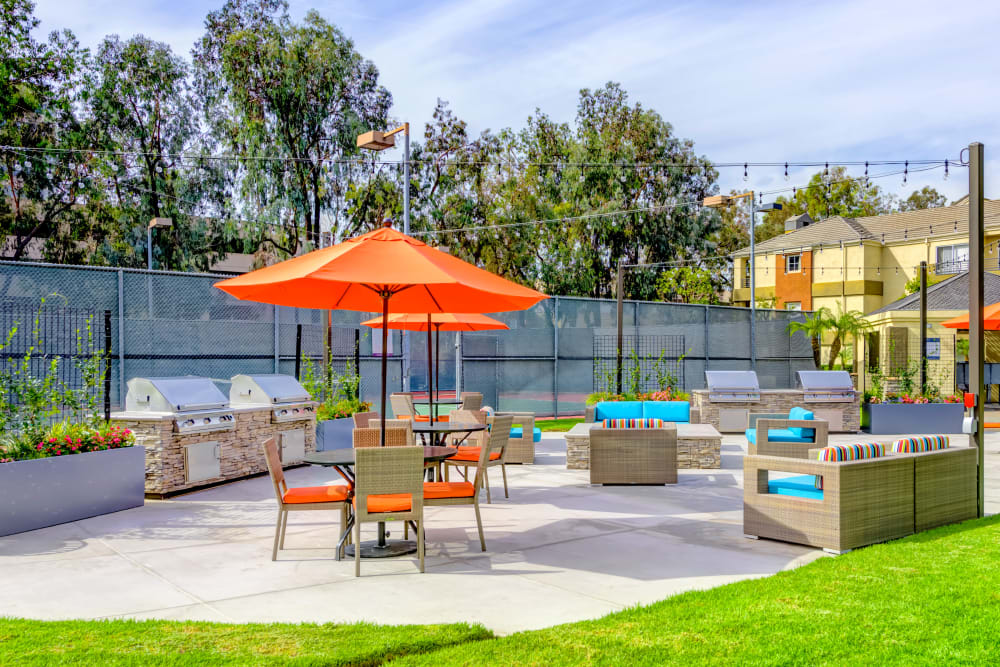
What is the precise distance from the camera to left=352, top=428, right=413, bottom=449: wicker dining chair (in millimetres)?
7398

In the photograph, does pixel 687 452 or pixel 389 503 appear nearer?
pixel 389 503

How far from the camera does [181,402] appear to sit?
28.0 ft

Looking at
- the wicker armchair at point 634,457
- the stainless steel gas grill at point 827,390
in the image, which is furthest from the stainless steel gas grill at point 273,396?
the stainless steel gas grill at point 827,390

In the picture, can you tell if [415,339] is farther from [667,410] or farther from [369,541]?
[369,541]

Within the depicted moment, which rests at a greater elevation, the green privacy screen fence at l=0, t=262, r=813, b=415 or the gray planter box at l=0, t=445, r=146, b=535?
the green privacy screen fence at l=0, t=262, r=813, b=415

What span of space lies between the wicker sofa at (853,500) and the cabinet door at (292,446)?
6.08 m

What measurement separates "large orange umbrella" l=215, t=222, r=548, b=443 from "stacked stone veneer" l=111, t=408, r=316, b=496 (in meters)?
1.58

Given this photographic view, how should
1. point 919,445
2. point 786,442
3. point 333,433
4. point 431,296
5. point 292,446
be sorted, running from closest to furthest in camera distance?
point 919,445, point 431,296, point 786,442, point 292,446, point 333,433

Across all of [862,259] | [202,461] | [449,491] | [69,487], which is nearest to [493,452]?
[449,491]

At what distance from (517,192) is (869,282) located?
52.3 feet

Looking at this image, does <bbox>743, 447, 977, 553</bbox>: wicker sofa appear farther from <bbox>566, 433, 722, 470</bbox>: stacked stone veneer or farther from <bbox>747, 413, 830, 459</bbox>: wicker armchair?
<bbox>566, 433, 722, 470</bbox>: stacked stone veneer

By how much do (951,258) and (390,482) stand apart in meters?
34.4

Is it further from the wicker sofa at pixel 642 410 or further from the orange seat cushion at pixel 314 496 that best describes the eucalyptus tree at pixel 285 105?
the orange seat cushion at pixel 314 496

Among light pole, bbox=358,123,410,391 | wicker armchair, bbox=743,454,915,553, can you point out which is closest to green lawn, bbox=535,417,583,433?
light pole, bbox=358,123,410,391
